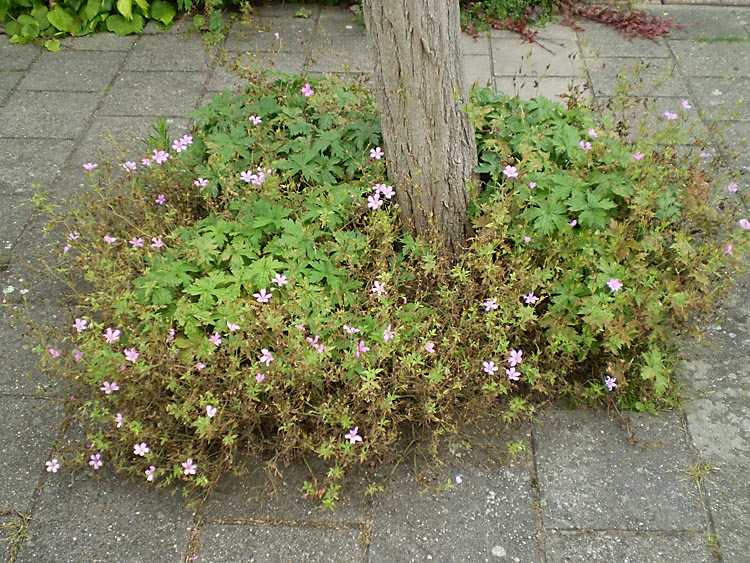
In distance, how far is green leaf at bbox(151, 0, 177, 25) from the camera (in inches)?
217

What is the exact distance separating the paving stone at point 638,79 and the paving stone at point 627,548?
3.02 meters

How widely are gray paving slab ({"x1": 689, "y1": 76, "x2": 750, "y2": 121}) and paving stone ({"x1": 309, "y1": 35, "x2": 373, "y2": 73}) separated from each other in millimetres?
2195

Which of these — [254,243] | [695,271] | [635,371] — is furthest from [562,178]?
[254,243]

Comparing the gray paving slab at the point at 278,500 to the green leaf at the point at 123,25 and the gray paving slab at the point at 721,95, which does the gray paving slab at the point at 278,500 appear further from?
the green leaf at the point at 123,25

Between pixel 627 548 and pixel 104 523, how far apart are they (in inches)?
73.4

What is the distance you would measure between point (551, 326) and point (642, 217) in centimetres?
64

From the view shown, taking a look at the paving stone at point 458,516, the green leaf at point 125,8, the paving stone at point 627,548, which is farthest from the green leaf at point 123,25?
the paving stone at point 627,548

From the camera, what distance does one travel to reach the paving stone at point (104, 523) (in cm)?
255

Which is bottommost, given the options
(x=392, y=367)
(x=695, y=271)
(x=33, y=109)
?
(x=33, y=109)

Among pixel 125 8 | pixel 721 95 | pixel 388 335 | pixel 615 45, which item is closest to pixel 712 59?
pixel 721 95

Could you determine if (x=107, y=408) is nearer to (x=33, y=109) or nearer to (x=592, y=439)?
(x=592, y=439)

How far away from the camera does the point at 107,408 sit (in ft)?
9.30

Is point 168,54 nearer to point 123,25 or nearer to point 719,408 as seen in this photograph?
point 123,25

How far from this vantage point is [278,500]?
267 centimetres
